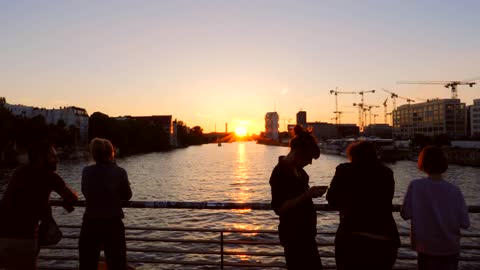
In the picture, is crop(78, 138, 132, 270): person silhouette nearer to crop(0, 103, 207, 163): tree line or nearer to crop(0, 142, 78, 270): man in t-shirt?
crop(0, 142, 78, 270): man in t-shirt

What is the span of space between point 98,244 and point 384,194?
10.9 feet

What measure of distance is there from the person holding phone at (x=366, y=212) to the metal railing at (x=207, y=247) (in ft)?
3.66

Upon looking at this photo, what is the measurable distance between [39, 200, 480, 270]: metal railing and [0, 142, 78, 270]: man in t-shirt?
128 cm

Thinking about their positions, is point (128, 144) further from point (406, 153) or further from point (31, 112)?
point (406, 153)

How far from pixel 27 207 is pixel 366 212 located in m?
3.48

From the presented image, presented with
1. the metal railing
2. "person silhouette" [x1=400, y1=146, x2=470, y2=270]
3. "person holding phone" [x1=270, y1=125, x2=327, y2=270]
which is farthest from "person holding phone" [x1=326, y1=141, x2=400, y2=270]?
the metal railing

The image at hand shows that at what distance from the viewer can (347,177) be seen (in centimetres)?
452

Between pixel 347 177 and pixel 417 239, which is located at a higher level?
pixel 347 177

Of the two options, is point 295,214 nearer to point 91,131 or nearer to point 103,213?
point 103,213

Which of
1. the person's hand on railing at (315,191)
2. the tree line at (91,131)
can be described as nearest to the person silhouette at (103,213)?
the person's hand on railing at (315,191)

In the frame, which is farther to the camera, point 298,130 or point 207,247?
point 207,247

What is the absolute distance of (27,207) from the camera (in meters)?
4.78

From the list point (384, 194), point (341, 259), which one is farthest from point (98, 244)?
point (384, 194)

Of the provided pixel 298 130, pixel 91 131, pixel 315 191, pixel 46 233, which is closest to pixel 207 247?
pixel 46 233
